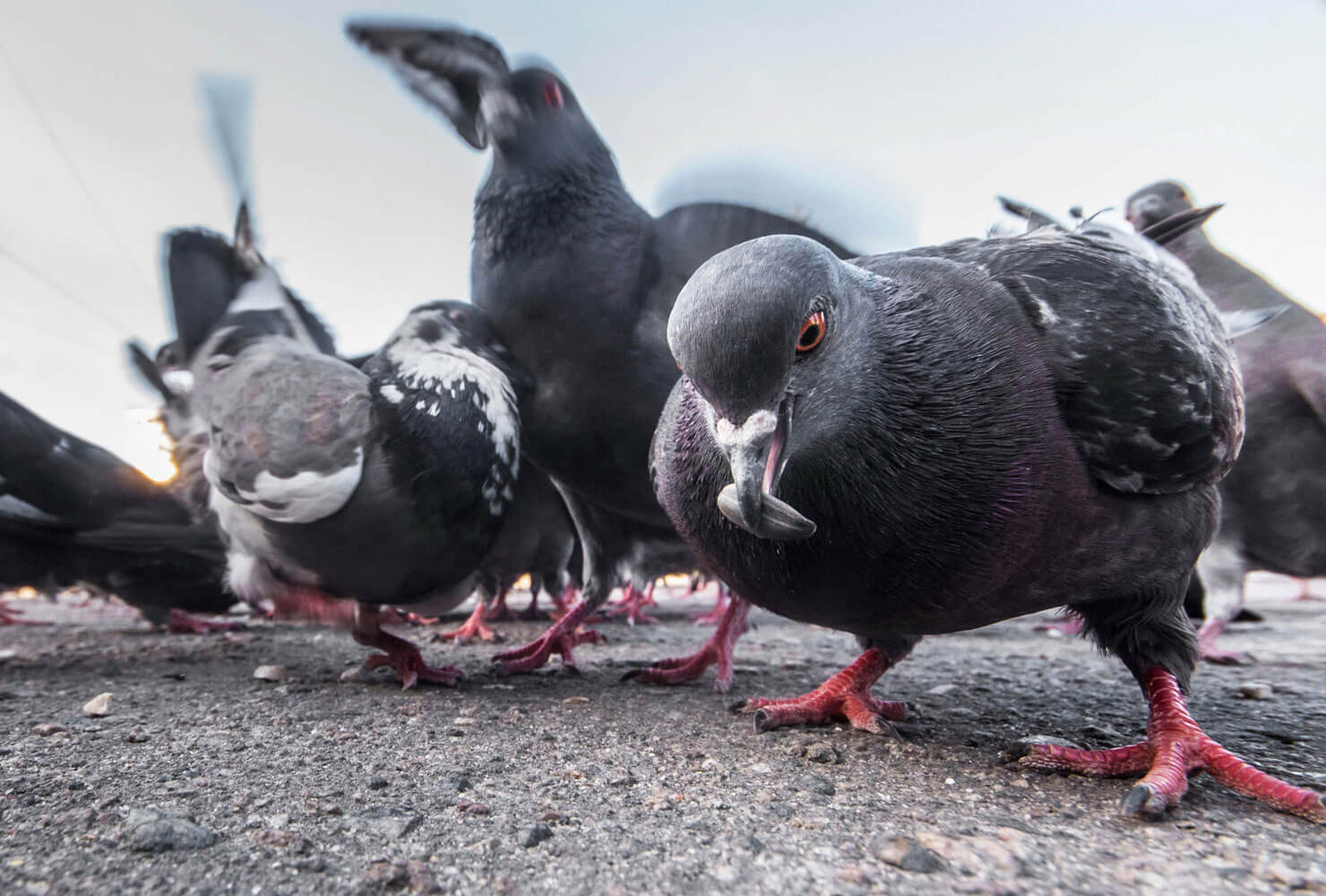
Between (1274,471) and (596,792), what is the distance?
4429 mm

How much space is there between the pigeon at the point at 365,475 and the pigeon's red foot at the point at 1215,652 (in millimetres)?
3575

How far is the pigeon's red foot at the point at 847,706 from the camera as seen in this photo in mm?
2381

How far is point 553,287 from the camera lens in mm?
3211

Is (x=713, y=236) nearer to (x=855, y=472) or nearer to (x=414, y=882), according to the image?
(x=855, y=472)

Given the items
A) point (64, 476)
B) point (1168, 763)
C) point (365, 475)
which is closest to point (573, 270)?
point (365, 475)

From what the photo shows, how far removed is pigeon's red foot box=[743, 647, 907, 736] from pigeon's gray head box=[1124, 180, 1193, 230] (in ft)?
15.0

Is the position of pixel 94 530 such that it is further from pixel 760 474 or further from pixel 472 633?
pixel 760 474

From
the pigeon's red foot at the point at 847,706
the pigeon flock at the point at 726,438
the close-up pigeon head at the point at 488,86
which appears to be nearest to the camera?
the pigeon flock at the point at 726,438

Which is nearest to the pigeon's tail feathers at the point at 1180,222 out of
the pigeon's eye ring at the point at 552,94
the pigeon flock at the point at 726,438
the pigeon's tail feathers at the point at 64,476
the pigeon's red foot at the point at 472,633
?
the pigeon flock at the point at 726,438

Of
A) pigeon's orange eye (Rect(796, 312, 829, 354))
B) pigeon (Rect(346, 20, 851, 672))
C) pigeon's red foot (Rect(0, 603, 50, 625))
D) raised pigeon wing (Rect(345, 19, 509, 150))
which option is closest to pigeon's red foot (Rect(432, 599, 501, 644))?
pigeon (Rect(346, 20, 851, 672))

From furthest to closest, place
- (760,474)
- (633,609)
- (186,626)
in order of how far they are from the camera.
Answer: (633,609), (186,626), (760,474)

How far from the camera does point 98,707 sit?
8.21 feet

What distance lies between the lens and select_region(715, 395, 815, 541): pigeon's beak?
54.2 inches

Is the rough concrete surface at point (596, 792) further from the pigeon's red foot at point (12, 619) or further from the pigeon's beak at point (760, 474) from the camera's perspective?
the pigeon's red foot at point (12, 619)
